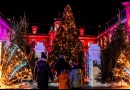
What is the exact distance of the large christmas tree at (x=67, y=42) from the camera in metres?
25.9

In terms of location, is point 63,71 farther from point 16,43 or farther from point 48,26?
point 48,26

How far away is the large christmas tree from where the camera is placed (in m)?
25.9

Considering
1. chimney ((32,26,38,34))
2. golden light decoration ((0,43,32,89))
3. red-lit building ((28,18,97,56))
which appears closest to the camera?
golden light decoration ((0,43,32,89))

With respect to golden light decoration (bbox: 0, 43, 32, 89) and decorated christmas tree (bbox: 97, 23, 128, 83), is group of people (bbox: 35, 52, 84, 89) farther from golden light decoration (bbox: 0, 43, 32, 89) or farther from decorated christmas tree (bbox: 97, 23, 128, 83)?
decorated christmas tree (bbox: 97, 23, 128, 83)

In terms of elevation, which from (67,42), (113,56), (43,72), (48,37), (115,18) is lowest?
(43,72)

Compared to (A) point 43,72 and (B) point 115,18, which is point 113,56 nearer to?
(A) point 43,72

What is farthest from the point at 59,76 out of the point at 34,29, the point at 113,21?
the point at 34,29

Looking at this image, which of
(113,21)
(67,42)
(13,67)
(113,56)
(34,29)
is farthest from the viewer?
(34,29)

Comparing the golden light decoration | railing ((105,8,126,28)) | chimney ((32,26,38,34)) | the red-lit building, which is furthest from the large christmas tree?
chimney ((32,26,38,34))

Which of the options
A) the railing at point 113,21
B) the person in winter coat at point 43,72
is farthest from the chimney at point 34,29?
the person in winter coat at point 43,72

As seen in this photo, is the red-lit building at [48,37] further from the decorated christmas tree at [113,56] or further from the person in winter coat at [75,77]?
the person in winter coat at [75,77]

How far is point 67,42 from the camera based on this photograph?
86.7ft

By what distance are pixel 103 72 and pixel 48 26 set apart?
4906cm

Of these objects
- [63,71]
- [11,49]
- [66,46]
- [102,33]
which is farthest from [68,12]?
[102,33]
